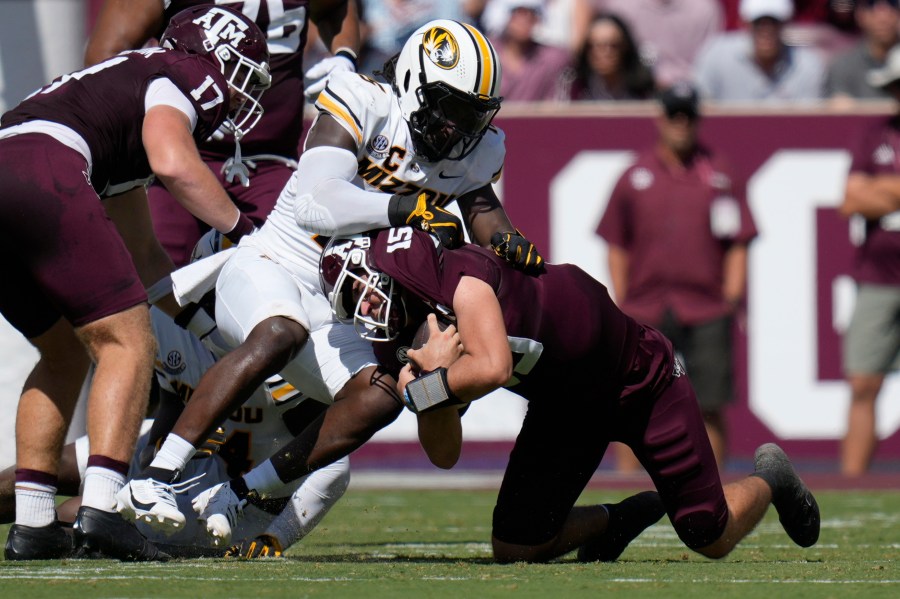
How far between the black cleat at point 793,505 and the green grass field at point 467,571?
0.09m

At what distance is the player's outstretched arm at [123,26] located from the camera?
6145 mm

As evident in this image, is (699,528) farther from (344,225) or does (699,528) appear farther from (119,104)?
(119,104)

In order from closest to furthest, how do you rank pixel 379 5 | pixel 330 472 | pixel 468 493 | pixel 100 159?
pixel 100 159, pixel 330 472, pixel 468 493, pixel 379 5

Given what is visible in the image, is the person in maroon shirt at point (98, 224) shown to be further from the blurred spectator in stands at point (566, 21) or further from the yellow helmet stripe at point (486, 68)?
the blurred spectator in stands at point (566, 21)

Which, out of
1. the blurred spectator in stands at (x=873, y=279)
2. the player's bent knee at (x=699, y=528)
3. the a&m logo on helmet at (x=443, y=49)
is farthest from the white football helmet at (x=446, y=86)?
the blurred spectator in stands at (x=873, y=279)

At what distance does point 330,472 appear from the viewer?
558cm

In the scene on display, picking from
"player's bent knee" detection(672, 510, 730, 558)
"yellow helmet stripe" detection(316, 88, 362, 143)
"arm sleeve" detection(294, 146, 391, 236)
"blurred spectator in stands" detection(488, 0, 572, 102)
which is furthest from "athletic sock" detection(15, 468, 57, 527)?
"blurred spectator in stands" detection(488, 0, 572, 102)

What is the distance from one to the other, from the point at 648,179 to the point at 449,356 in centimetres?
455

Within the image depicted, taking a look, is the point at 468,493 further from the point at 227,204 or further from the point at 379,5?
the point at 379,5

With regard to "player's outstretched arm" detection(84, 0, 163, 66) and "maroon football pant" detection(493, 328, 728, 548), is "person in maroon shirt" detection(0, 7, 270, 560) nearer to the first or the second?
"player's outstretched arm" detection(84, 0, 163, 66)

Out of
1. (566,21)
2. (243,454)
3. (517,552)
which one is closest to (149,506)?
(243,454)

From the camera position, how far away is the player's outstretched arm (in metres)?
6.14

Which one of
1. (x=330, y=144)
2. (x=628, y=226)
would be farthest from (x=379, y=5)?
(x=330, y=144)

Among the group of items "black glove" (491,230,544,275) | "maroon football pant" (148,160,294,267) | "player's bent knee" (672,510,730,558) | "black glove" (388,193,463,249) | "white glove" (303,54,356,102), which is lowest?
"player's bent knee" (672,510,730,558)
